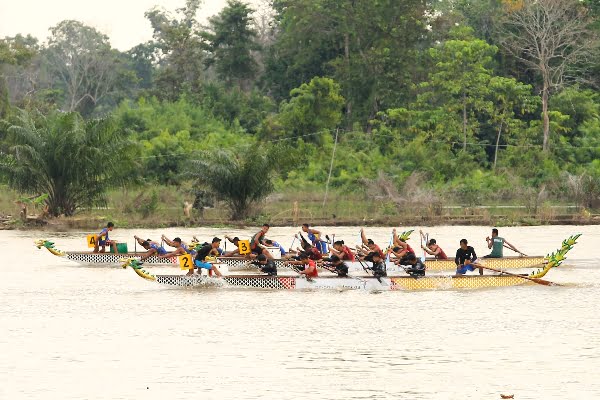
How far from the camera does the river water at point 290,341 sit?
18.8m

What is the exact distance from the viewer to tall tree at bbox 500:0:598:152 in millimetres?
60594

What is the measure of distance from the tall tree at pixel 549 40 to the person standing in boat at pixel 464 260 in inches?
1279

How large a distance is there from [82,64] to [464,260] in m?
61.6

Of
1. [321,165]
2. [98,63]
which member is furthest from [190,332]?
[98,63]

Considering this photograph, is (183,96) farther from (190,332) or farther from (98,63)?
(190,332)

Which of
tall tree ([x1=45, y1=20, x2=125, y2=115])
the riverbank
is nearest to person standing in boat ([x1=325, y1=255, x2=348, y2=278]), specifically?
the riverbank

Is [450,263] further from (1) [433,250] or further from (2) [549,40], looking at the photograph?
(2) [549,40]

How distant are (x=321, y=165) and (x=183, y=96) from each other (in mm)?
13988

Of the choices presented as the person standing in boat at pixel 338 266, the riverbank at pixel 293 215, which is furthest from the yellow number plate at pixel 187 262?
the riverbank at pixel 293 215

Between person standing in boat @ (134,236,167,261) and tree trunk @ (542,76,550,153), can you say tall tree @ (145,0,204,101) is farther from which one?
person standing in boat @ (134,236,167,261)

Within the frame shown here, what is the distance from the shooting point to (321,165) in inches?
2376

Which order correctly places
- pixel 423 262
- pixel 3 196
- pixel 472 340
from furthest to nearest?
pixel 3 196 → pixel 423 262 → pixel 472 340

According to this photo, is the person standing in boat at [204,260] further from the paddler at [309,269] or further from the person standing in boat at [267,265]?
the paddler at [309,269]

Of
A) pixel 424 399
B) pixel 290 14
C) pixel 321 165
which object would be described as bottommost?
pixel 424 399
